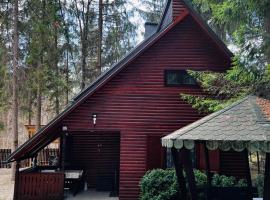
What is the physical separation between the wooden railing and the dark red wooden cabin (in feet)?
2.00

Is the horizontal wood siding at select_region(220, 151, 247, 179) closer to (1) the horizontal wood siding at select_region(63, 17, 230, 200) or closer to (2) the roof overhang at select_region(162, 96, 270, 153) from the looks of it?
(1) the horizontal wood siding at select_region(63, 17, 230, 200)

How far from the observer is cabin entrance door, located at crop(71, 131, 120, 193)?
46.7 ft

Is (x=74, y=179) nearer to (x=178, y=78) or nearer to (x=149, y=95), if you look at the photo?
(x=149, y=95)

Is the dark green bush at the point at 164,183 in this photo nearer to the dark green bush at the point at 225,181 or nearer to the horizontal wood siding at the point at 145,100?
the dark green bush at the point at 225,181

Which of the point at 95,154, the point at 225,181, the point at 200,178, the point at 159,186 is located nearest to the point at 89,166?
the point at 95,154

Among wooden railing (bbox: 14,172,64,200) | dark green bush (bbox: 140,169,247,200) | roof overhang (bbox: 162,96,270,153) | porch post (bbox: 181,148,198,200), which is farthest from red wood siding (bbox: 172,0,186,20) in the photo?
porch post (bbox: 181,148,198,200)

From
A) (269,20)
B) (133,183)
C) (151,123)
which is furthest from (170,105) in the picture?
(269,20)

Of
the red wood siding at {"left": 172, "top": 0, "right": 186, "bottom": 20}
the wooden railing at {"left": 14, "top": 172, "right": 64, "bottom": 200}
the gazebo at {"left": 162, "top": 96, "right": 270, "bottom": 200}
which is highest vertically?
the red wood siding at {"left": 172, "top": 0, "right": 186, "bottom": 20}

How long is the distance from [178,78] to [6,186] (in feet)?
27.2

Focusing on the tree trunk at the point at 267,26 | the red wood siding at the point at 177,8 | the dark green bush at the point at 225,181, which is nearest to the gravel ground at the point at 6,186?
the dark green bush at the point at 225,181

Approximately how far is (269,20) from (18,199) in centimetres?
884

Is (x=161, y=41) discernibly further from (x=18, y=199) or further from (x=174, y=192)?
(x=18, y=199)

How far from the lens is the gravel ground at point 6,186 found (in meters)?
11.8

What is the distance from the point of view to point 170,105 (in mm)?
11305
